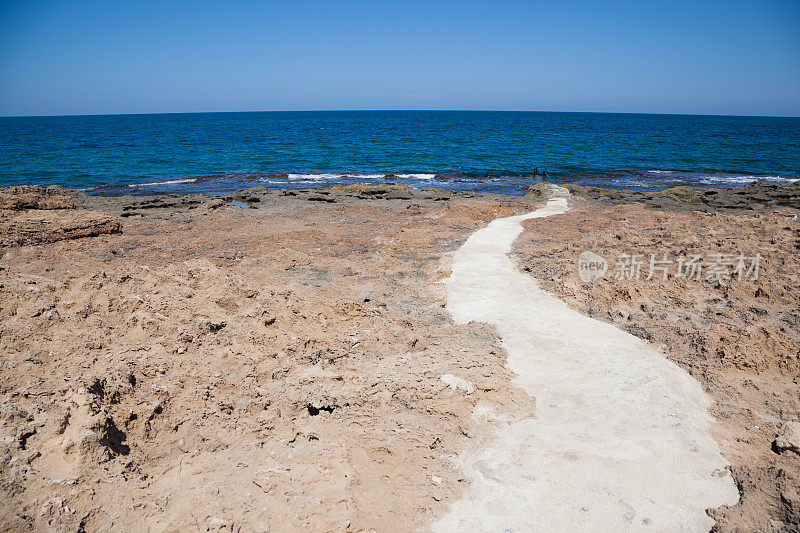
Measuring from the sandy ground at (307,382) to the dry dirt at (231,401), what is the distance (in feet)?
0.08

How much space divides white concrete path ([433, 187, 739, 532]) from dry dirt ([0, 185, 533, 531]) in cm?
34

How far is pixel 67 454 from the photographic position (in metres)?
3.91

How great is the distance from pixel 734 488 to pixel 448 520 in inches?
115

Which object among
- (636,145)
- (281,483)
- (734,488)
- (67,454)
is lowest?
(734,488)

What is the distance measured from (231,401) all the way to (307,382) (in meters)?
0.95

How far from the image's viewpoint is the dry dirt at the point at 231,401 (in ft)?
12.2

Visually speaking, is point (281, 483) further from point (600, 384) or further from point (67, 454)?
point (600, 384)

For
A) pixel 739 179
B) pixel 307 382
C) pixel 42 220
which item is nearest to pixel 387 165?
pixel 739 179

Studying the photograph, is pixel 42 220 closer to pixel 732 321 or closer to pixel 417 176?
pixel 732 321

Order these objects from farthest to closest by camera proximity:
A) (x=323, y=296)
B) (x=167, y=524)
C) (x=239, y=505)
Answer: (x=323, y=296) < (x=239, y=505) < (x=167, y=524)

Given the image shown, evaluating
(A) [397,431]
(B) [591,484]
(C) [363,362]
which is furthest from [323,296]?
(B) [591,484]

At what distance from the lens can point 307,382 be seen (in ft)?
Answer: 19.4

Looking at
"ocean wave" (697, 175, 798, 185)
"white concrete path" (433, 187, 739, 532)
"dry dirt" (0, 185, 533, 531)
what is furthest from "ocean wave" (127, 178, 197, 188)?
"ocean wave" (697, 175, 798, 185)

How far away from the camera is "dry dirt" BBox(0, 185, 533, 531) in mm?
3719
